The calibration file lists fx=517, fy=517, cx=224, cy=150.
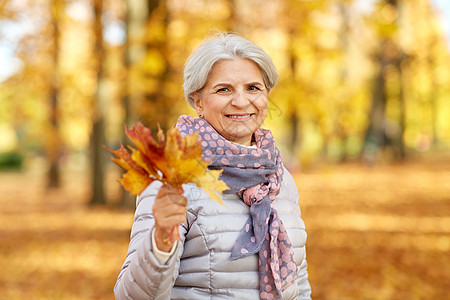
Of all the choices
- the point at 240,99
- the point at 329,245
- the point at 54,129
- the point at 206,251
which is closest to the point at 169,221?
the point at 206,251

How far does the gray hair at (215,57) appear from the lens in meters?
2.00

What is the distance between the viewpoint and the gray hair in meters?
2.00

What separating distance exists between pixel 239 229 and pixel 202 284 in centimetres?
24

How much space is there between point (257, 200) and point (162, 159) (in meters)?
0.63

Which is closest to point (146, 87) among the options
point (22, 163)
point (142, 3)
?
point (142, 3)

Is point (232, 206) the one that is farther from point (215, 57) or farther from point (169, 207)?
point (215, 57)

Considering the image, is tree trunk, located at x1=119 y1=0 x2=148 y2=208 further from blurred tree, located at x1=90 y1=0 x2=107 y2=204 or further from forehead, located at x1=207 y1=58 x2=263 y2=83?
forehead, located at x1=207 y1=58 x2=263 y2=83

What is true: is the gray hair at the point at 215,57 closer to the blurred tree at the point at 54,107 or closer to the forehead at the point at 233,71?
the forehead at the point at 233,71

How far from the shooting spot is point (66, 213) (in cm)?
1345

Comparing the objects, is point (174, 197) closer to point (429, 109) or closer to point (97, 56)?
point (97, 56)

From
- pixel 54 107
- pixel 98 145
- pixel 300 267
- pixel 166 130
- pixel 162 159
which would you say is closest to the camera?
pixel 162 159

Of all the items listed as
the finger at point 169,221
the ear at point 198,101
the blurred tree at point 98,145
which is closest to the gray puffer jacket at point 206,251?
the finger at point 169,221

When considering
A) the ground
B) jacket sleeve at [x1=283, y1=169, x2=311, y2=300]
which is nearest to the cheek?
jacket sleeve at [x1=283, y1=169, x2=311, y2=300]

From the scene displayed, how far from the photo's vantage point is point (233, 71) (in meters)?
2.01
